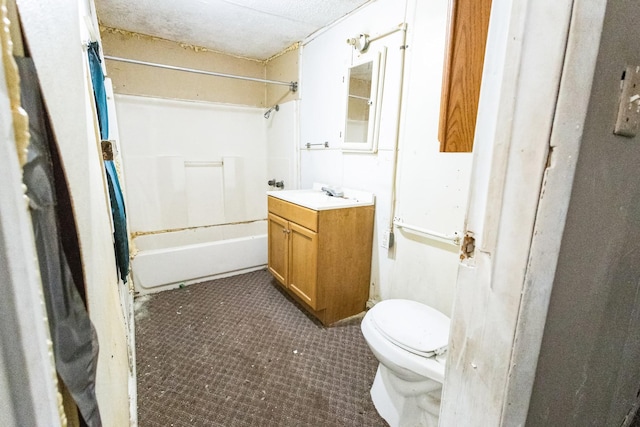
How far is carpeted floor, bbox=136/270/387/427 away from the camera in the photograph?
1246mm

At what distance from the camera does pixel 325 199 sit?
6.45ft

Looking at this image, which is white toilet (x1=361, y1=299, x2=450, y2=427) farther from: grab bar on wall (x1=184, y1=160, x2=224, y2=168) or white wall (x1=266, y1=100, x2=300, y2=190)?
grab bar on wall (x1=184, y1=160, x2=224, y2=168)

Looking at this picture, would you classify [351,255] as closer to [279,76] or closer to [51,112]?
[51,112]

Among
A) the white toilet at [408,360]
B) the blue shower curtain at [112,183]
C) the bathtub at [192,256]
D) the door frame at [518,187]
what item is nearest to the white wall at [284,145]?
the bathtub at [192,256]

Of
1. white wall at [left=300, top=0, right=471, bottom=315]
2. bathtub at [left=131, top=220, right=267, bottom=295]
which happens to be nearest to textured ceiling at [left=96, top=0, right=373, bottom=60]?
white wall at [left=300, top=0, right=471, bottom=315]

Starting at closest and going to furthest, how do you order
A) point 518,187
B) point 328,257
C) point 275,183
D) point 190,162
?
point 518,187
point 328,257
point 190,162
point 275,183

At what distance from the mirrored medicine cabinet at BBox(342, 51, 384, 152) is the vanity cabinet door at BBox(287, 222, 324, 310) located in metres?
0.68

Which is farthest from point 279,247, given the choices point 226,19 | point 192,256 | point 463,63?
point 463,63

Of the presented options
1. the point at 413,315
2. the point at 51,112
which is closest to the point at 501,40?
the point at 51,112

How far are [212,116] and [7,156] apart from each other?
2.70 meters

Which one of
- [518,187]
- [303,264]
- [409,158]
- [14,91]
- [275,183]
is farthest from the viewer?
[275,183]

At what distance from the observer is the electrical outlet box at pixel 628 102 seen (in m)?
0.51

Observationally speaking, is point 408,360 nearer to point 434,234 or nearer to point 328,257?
point 434,234

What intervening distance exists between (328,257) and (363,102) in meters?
1.03
